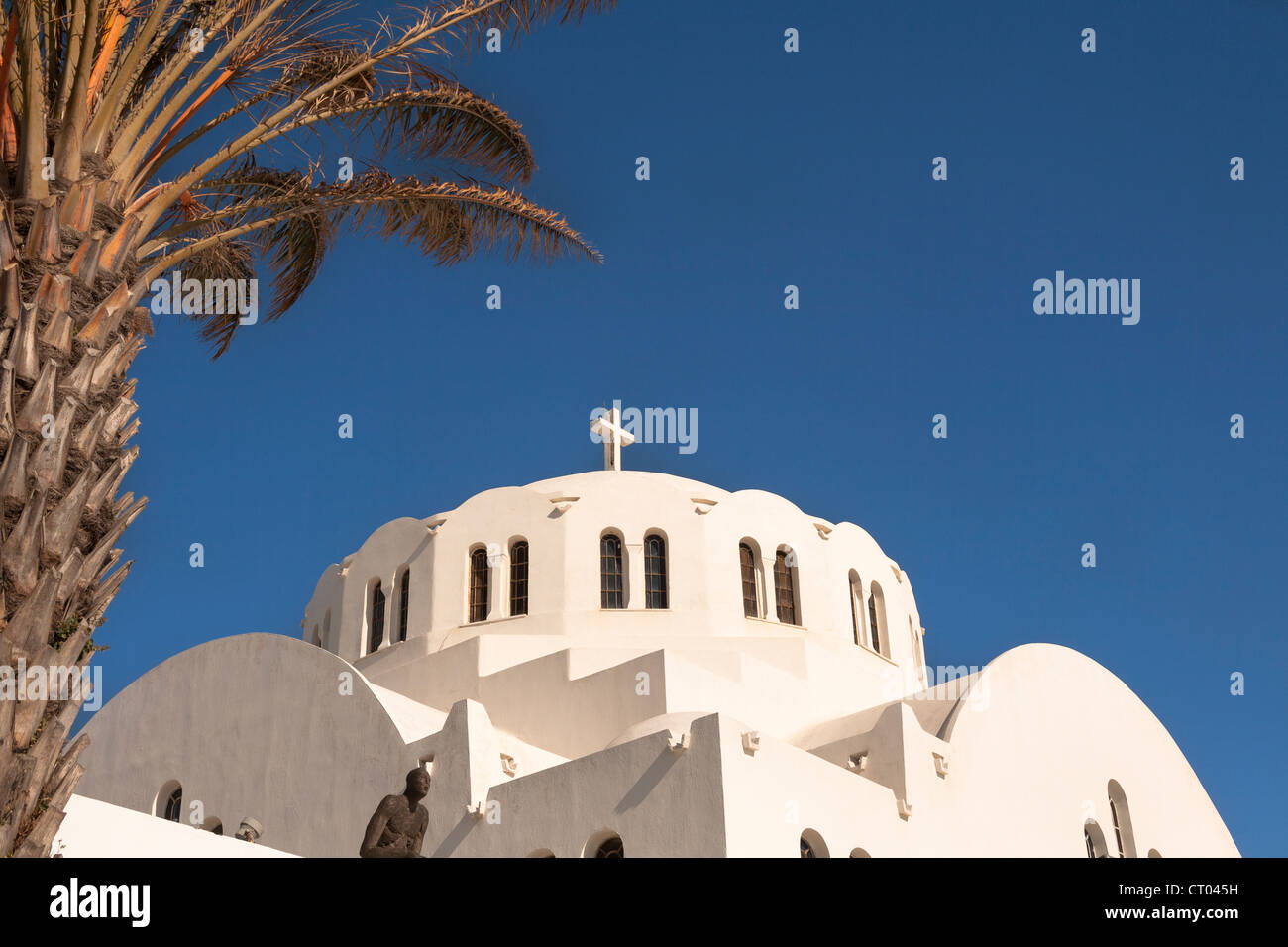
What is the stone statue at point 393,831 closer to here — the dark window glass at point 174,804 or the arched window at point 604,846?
the arched window at point 604,846

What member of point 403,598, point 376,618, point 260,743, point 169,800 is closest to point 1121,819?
point 403,598

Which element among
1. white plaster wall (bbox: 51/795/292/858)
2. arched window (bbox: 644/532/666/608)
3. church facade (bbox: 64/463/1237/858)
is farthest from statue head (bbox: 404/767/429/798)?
arched window (bbox: 644/532/666/608)

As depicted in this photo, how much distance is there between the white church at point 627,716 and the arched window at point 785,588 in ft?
0.16

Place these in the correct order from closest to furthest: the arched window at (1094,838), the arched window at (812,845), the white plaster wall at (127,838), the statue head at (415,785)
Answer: the statue head at (415,785), the white plaster wall at (127,838), the arched window at (812,845), the arched window at (1094,838)

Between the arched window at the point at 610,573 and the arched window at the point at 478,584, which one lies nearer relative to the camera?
the arched window at the point at 610,573

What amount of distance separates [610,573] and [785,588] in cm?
274

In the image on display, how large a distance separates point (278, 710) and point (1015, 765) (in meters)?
9.69

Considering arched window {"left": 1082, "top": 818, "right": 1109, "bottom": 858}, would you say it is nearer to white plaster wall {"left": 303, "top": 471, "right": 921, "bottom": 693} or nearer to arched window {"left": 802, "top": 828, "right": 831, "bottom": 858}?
white plaster wall {"left": 303, "top": 471, "right": 921, "bottom": 693}

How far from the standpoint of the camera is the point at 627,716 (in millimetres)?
17328

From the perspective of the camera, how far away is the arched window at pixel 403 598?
20.8 metres

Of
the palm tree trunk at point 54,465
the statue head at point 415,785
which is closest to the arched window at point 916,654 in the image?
the statue head at point 415,785

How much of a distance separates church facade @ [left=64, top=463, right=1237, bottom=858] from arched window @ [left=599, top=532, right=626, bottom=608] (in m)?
0.04
